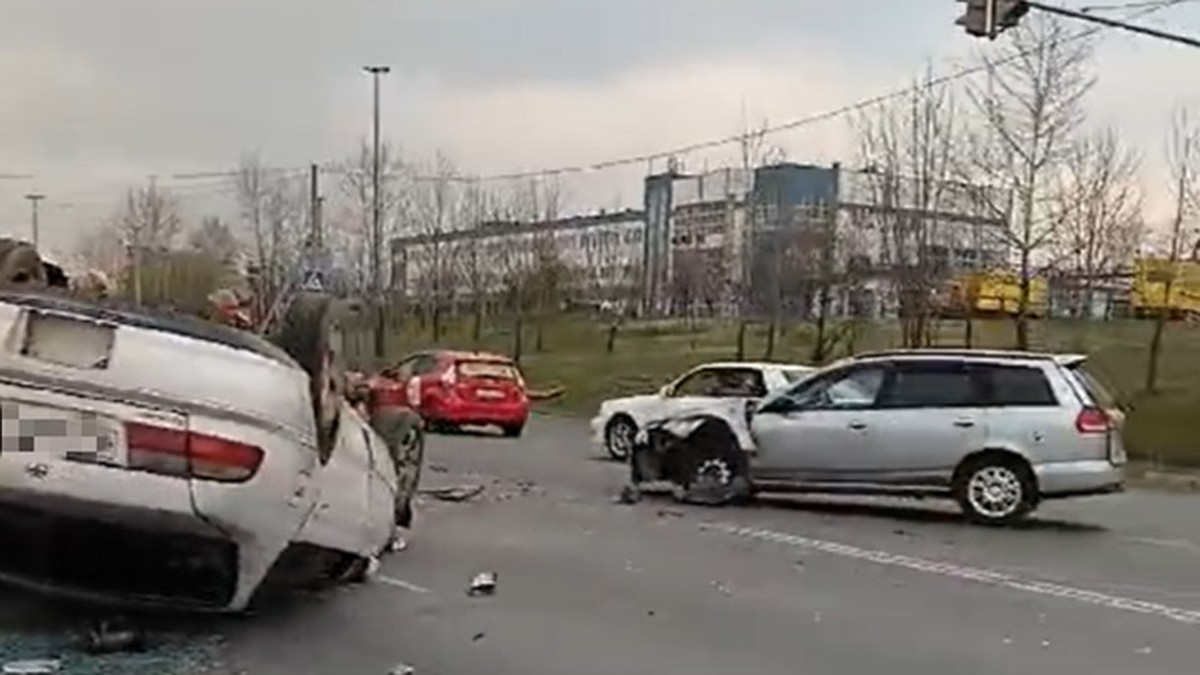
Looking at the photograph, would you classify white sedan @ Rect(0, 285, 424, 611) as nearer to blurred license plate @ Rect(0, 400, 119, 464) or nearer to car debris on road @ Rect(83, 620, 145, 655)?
blurred license plate @ Rect(0, 400, 119, 464)

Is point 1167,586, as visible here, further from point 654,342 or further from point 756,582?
point 654,342

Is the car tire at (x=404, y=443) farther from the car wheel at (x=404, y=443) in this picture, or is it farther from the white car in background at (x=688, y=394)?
the white car in background at (x=688, y=394)

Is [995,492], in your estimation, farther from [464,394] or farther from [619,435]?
[464,394]

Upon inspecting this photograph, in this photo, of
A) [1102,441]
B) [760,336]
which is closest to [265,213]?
A: [760,336]

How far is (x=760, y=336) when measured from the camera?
5456 centimetres

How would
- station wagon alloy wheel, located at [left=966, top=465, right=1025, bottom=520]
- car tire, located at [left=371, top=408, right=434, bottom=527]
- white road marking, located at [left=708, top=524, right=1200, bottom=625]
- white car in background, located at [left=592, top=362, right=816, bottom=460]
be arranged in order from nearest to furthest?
white road marking, located at [left=708, top=524, right=1200, bottom=625] → car tire, located at [left=371, top=408, right=434, bottom=527] → station wagon alloy wheel, located at [left=966, top=465, right=1025, bottom=520] → white car in background, located at [left=592, top=362, right=816, bottom=460]

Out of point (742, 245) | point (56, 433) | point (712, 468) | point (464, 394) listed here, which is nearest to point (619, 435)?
point (464, 394)

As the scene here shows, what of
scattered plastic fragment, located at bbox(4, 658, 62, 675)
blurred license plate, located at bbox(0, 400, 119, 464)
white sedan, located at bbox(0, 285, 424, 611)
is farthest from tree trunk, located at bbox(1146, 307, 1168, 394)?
blurred license plate, located at bbox(0, 400, 119, 464)

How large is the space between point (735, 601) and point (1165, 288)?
31872 millimetres

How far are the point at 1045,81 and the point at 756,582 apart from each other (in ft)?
77.3

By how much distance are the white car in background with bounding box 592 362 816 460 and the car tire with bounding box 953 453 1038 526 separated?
19.0ft

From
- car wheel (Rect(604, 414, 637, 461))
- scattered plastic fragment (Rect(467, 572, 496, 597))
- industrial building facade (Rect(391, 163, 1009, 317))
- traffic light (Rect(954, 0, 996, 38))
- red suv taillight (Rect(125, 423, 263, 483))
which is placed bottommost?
car wheel (Rect(604, 414, 637, 461))

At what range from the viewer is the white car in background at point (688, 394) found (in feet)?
74.3

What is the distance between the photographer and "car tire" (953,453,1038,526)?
51.4ft
